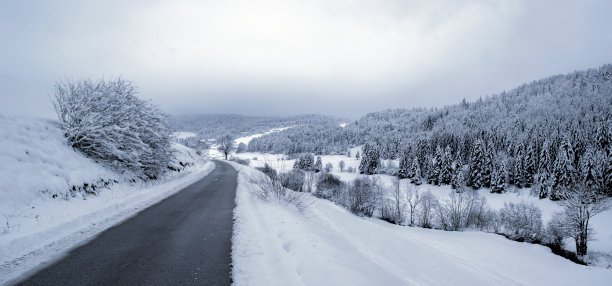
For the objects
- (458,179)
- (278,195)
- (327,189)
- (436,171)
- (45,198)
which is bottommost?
(327,189)

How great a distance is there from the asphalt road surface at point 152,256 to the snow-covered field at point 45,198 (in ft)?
1.90

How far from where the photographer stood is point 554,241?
3438 cm

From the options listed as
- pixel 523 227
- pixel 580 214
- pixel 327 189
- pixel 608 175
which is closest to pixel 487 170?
pixel 608 175

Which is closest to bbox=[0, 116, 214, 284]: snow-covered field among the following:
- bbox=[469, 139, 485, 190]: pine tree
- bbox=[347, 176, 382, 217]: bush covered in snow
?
bbox=[347, 176, 382, 217]: bush covered in snow

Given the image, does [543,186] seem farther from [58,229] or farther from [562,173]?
[58,229]

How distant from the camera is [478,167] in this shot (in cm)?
6912

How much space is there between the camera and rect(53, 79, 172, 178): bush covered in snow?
14.0 metres

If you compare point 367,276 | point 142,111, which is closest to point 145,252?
point 367,276

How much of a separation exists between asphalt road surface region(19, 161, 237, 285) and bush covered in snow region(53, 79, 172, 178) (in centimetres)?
765

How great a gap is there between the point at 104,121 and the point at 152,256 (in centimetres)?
1209

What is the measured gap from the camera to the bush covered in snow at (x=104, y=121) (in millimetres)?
14000

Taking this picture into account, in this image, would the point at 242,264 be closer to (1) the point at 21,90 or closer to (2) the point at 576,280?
(1) the point at 21,90

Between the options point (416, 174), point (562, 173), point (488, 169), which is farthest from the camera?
point (416, 174)

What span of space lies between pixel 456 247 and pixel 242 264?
27.6 meters
